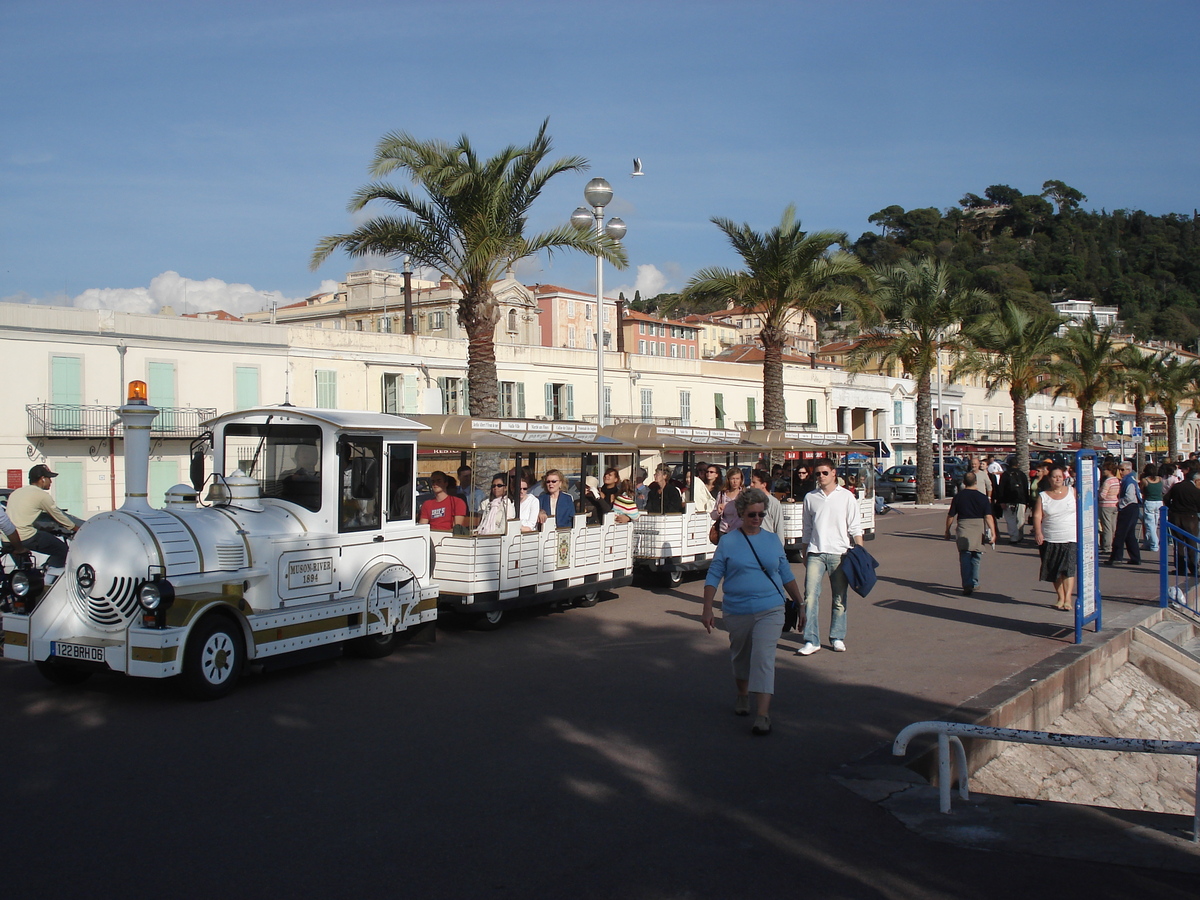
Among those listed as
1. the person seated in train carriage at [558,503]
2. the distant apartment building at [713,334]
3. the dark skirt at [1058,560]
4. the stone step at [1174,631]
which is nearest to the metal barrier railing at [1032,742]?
the dark skirt at [1058,560]

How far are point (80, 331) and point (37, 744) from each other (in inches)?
1207

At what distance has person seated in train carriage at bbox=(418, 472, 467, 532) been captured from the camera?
1171 centimetres

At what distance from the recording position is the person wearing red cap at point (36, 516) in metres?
11.0

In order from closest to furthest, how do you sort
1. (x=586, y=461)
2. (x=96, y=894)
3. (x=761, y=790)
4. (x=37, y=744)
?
(x=96, y=894) < (x=761, y=790) < (x=37, y=744) < (x=586, y=461)

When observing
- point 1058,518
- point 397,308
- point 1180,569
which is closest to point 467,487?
point 1058,518

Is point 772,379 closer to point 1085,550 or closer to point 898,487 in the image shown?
point 1085,550

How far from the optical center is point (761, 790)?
591 cm

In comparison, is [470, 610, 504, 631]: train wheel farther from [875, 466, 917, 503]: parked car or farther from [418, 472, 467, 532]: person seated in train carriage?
[875, 466, 917, 503]: parked car

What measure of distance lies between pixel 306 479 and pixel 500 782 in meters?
4.15

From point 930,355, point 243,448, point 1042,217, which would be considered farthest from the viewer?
point 1042,217

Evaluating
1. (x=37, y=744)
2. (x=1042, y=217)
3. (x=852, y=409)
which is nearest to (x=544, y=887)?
(x=37, y=744)

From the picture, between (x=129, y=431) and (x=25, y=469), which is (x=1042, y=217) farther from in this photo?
(x=129, y=431)

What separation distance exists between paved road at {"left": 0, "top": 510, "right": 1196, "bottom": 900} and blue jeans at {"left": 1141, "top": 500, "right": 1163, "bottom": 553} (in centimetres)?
1140

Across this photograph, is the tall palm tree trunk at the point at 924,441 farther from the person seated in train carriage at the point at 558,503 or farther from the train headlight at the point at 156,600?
the train headlight at the point at 156,600
